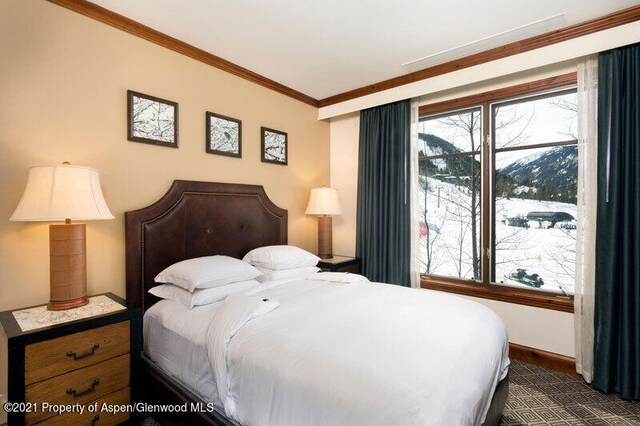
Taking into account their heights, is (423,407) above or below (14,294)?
below

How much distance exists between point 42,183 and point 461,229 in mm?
3409

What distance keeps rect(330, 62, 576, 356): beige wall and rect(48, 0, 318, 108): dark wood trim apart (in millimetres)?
1043

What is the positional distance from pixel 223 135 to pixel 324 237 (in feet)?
5.32

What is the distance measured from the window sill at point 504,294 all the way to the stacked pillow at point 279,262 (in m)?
1.35

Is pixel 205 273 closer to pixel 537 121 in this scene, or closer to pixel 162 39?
pixel 162 39

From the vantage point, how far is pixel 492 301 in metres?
3.01

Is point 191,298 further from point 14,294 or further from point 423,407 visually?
point 423,407

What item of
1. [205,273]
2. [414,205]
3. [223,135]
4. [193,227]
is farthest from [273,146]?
[205,273]

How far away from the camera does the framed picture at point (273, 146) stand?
11.1 feet

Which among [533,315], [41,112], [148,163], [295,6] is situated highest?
[295,6]

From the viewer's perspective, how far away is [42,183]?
1.71 metres

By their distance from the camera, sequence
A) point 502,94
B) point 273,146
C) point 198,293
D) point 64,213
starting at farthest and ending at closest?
point 273,146
point 502,94
point 198,293
point 64,213

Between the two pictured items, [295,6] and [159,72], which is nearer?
[295,6]

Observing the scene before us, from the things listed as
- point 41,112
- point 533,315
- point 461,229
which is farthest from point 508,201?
point 41,112
